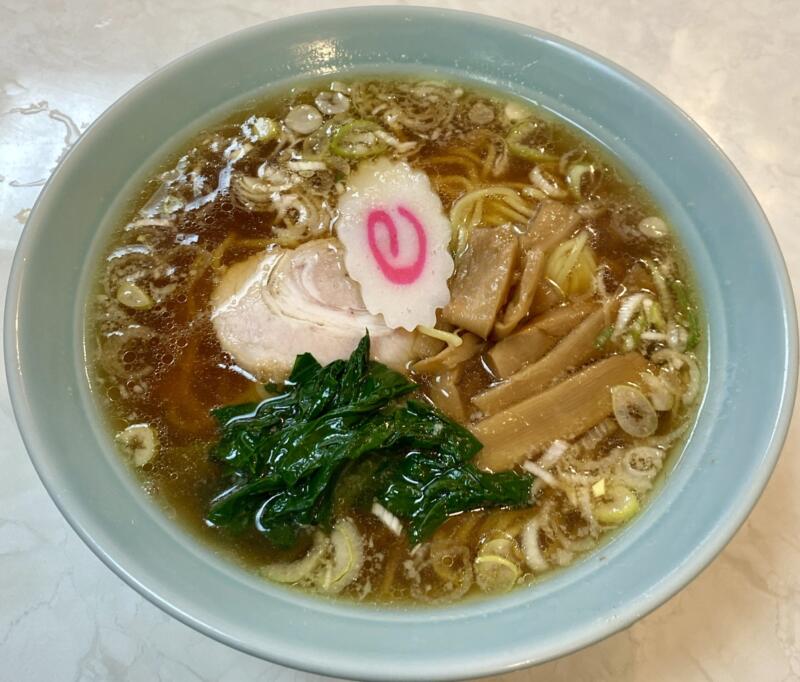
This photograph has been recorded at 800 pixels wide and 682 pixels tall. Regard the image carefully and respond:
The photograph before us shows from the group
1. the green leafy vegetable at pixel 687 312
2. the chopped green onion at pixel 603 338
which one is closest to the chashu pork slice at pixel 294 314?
the chopped green onion at pixel 603 338

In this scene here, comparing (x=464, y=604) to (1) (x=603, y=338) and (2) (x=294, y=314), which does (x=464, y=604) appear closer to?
(1) (x=603, y=338)

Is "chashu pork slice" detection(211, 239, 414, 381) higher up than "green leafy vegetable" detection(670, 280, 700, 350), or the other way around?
"green leafy vegetable" detection(670, 280, 700, 350)

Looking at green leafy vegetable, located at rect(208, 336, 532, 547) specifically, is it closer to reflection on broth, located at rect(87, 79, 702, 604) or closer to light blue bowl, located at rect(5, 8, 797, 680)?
reflection on broth, located at rect(87, 79, 702, 604)

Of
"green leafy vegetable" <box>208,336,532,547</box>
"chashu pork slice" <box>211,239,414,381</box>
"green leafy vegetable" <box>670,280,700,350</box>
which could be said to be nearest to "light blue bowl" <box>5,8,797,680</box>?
"green leafy vegetable" <box>670,280,700,350</box>

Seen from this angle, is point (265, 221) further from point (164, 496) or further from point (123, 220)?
point (164, 496)

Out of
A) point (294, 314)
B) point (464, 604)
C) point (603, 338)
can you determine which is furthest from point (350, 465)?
point (603, 338)

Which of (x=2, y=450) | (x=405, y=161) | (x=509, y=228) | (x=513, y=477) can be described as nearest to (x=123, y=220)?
(x=2, y=450)

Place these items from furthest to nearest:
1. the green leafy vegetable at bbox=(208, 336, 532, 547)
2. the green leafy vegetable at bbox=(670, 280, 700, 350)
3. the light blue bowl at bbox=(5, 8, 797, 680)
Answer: the green leafy vegetable at bbox=(670, 280, 700, 350) → the green leafy vegetable at bbox=(208, 336, 532, 547) → the light blue bowl at bbox=(5, 8, 797, 680)
